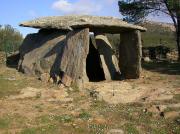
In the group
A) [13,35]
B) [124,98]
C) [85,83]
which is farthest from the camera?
[13,35]

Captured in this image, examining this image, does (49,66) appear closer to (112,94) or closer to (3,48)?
(112,94)

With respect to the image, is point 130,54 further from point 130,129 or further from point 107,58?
point 130,129

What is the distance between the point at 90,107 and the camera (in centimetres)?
1306

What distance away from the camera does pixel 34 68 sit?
18.9 metres

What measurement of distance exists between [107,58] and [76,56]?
3101 millimetres

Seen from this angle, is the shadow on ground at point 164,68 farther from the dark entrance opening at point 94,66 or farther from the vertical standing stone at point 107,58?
the dark entrance opening at point 94,66

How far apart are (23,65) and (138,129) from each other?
933 centimetres

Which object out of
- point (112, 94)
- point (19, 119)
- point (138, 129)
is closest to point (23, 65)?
point (112, 94)

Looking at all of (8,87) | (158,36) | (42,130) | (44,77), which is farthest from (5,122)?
(158,36)

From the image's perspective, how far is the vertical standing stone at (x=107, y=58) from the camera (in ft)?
64.1

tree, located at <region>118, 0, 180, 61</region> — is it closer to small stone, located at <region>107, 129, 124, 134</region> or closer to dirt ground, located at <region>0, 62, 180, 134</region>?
dirt ground, located at <region>0, 62, 180, 134</region>

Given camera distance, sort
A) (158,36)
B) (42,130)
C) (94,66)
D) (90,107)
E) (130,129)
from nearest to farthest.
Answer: (42,130) → (130,129) → (90,107) → (94,66) → (158,36)

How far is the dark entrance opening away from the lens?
20.2 metres

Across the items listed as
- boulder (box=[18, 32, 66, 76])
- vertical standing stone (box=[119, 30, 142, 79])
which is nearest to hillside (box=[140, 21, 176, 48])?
boulder (box=[18, 32, 66, 76])
